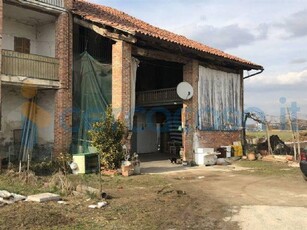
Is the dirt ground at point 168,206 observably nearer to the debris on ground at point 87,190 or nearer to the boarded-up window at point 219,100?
the debris on ground at point 87,190

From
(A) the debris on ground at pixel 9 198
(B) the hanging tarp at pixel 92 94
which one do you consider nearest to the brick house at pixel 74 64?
(B) the hanging tarp at pixel 92 94

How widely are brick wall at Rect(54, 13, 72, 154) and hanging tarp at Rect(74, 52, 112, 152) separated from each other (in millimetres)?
554

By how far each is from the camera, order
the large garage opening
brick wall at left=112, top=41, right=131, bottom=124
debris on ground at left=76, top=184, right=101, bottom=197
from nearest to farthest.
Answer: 1. debris on ground at left=76, top=184, right=101, bottom=197
2. brick wall at left=112, top=41, right=131, bottom=124
3. the large garage opening

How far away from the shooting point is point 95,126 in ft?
45.2

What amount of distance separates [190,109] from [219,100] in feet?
8.29

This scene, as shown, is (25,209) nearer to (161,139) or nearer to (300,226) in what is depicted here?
(300,226)

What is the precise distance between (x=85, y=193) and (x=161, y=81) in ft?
45.1

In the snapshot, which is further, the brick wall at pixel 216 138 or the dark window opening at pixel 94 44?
the brick wall at pixel 216 138

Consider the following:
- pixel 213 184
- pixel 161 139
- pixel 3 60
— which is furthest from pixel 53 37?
pixel 161 139

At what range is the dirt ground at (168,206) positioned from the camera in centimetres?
658

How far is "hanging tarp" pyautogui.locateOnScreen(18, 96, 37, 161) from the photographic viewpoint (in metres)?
15.1

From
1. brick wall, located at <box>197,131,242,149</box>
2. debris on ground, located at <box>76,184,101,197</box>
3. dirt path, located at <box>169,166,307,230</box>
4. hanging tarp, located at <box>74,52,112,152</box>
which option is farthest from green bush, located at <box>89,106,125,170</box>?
brick wall, located at <box>197,131,242,149</box>

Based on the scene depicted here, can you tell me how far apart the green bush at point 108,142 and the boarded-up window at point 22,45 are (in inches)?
184

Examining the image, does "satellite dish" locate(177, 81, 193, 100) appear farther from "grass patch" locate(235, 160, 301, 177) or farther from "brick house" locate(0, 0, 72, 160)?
"brick house" locate(0, 0, 72, 160)
